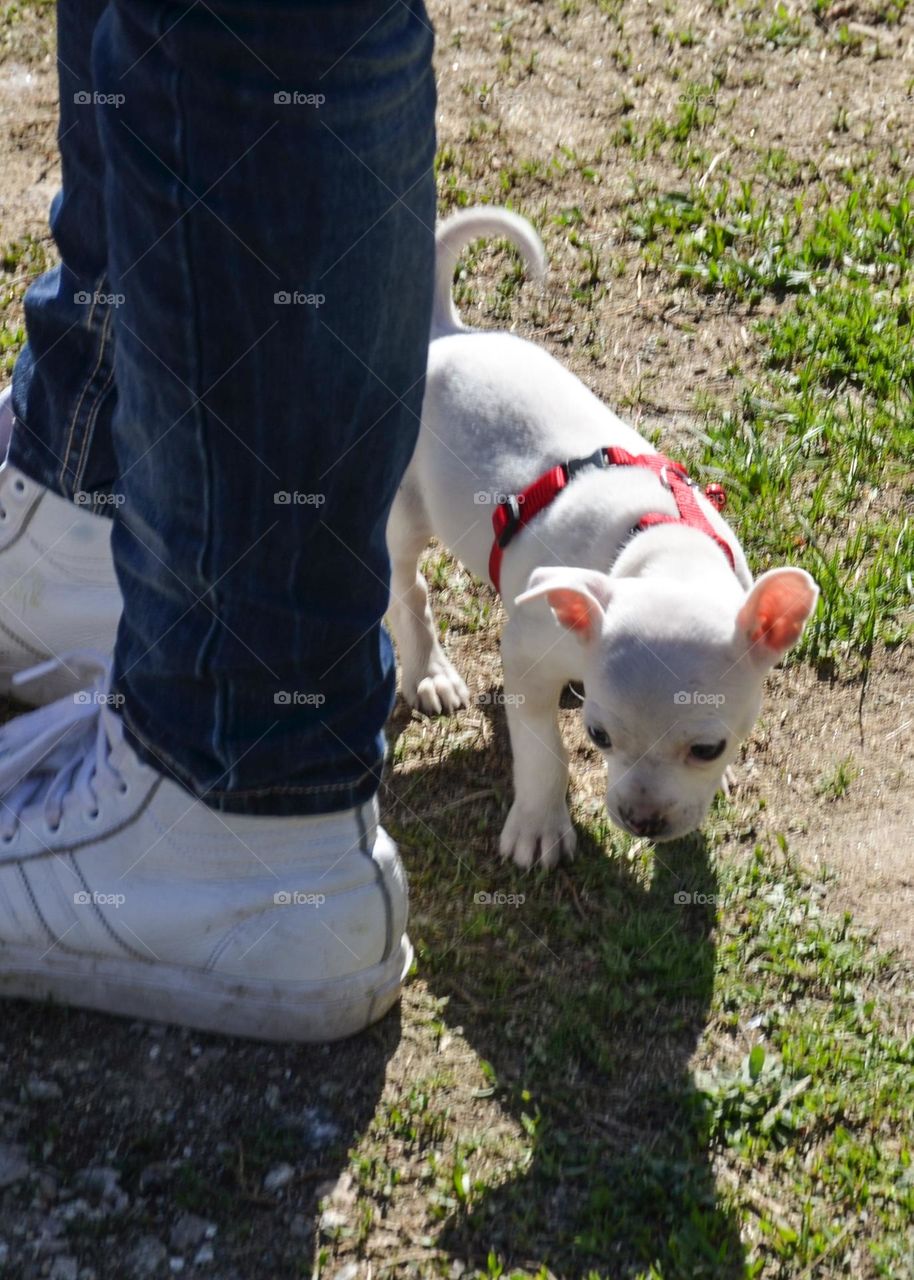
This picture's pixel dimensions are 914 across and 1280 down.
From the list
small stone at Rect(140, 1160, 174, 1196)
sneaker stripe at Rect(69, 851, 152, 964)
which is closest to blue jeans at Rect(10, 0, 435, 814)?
sneaker stripe at Rect(69, 851, 152, 964)

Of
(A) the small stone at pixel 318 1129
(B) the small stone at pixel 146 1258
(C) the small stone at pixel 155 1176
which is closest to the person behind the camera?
(B) the small stone at pixel 146 1258

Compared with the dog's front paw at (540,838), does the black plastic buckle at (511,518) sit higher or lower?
higher

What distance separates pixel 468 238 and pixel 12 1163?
89.6 inches

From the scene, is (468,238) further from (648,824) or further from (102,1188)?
(102,1188)

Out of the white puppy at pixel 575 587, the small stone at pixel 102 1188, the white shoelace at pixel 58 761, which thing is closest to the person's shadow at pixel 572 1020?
the white puppy at pixel 575 587

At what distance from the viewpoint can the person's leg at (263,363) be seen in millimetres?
1532

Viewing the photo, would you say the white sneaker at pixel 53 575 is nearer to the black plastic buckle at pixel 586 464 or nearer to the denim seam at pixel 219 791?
the denim seam at pixel 219 791

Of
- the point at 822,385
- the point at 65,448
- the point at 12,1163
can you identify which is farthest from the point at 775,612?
the point at 822,385

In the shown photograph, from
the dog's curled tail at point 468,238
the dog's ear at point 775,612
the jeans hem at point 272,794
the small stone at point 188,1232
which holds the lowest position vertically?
the small stone at point 188,1232

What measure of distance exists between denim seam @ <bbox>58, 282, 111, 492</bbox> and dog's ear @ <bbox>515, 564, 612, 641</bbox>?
3.36 ft

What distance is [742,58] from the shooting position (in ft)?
17.6

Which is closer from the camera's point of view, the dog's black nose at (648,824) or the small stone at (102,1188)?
the small stone at (102,1188)

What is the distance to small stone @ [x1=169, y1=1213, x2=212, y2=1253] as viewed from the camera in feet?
7.09

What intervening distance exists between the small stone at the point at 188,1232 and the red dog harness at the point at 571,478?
1.50 meters
